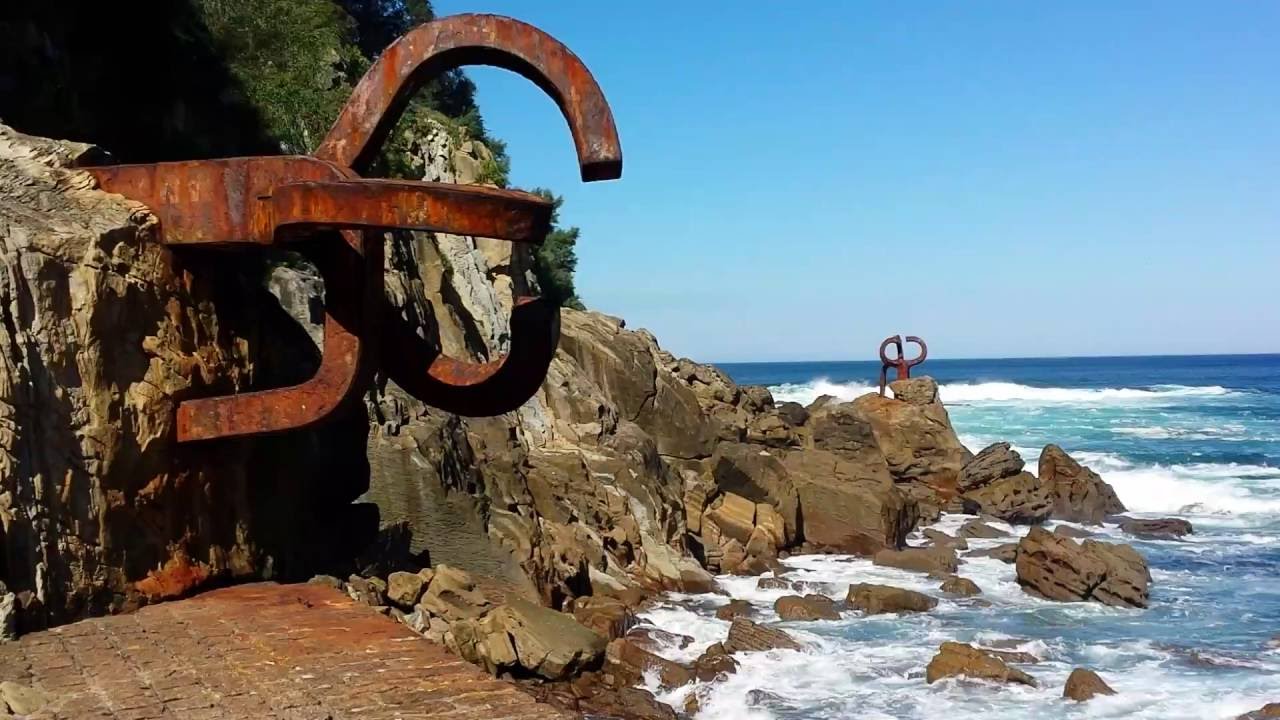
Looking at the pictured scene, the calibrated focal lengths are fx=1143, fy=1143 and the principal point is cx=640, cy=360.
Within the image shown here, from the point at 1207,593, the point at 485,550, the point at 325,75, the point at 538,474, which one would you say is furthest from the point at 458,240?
Answer: the point at 1207,593

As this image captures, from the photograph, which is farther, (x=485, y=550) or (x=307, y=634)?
(x=485, y=550)

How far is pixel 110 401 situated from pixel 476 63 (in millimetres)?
2012

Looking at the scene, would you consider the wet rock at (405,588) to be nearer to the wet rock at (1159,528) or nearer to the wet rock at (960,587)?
the wet rock at (960,587)

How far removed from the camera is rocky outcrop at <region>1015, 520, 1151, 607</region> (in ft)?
46.6

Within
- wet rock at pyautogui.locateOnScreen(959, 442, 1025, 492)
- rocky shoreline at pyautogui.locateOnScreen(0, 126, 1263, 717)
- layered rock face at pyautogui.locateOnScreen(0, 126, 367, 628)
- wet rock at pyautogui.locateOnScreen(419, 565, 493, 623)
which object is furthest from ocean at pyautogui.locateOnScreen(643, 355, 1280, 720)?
layered rock face at pyautogui.locateOnScreen(0, 126, 367, 628)

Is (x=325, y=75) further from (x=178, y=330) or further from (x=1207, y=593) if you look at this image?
(x=1207, y=593)

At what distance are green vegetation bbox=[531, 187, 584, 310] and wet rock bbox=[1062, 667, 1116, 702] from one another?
16014mm

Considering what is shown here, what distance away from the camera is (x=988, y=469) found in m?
23.2

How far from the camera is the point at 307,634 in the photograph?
3.77 metres

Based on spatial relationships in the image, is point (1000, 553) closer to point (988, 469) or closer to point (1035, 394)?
point (988, 469)

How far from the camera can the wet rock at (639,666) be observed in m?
9.79

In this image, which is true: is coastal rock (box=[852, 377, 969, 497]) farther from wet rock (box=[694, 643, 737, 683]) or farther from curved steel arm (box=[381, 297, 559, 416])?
curved steel arm (box=[381, 297, 559, 416])

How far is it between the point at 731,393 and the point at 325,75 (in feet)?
38.6

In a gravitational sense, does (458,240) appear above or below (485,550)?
above
